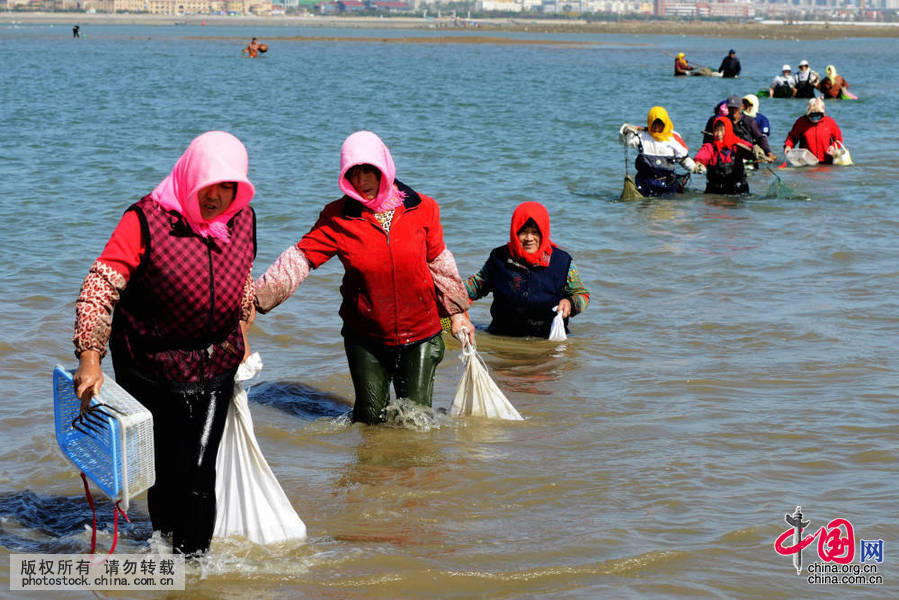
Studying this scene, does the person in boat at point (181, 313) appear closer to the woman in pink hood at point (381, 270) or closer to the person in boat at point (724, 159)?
the woman in pink hood at point (381, 270)

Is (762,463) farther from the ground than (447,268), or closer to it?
closer to it

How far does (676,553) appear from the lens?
4.40 meters

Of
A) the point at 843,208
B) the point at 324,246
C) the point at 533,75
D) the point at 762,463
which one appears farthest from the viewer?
the point at 533,75

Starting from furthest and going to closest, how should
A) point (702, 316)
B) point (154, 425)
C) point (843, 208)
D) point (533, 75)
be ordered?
point (533, 75)
point (843, 208)
point (702, 316)
point (154, 425)

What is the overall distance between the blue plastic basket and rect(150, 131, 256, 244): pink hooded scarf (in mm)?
588

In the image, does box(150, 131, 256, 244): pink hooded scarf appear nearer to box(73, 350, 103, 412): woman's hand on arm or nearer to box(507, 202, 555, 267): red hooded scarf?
box(73, 350, 103, 412): woman's hand on arm

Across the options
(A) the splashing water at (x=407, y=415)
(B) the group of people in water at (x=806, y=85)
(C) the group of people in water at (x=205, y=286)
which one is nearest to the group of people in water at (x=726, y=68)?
(B) the group of people in water at (x=806, y=85)

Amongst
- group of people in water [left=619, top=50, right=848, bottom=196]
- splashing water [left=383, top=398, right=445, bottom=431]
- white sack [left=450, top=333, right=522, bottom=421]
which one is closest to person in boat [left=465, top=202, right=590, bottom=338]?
white sack [left=450, top=333, right=522, bottom=421]

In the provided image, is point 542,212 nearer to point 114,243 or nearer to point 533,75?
point 114,243

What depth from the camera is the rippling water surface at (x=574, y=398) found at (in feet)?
14.4

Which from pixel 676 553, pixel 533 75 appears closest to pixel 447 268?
pixel 676 553

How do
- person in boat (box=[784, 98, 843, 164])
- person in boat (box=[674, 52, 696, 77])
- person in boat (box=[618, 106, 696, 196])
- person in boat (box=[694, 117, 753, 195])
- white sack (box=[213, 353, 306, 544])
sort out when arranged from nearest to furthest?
1. white sack (box=[213, 353, 306, 544])
2. person in boat (box=[618, 106, 696, 196])
3. person in boat (box=[694, 117, 753, 195])
4. person in boat (box=[784, 98, 843, 164])
5. person in boat (box=[674, 52, 696, 77])

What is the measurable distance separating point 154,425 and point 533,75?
129ft

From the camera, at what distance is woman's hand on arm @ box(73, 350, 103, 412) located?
3.45 m
